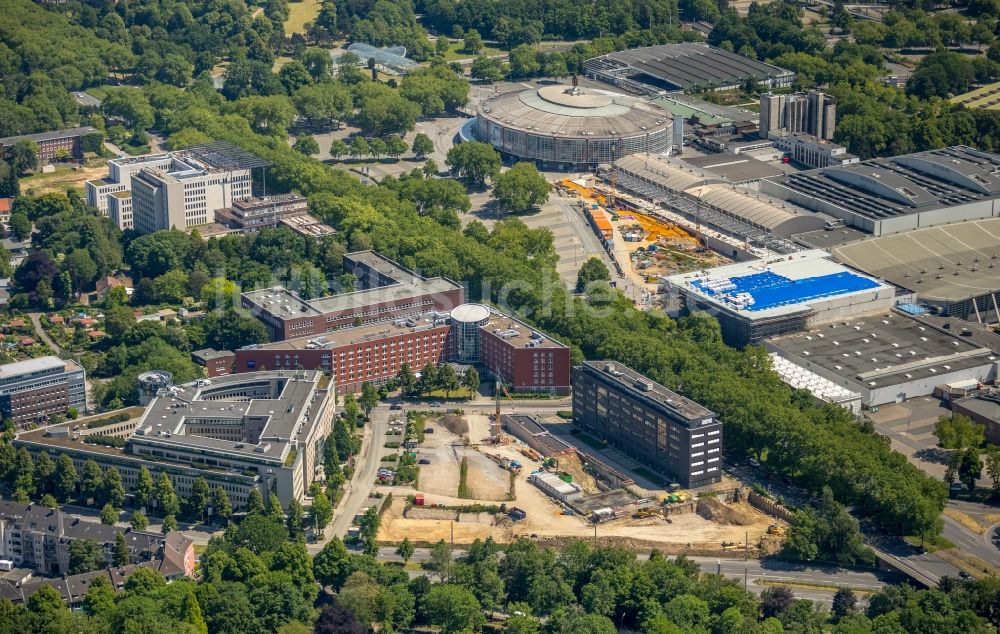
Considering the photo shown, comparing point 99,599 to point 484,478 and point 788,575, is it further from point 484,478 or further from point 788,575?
point 788,575

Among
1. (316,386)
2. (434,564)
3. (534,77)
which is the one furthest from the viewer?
(534,77)

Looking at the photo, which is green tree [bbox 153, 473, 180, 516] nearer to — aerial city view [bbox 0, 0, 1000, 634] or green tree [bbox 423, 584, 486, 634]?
aerial city view [bbox 0, 0, 1000, 634]

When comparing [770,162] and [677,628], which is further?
[770,162]

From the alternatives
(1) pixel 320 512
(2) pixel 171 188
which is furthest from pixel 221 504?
(2) pixel 171 188

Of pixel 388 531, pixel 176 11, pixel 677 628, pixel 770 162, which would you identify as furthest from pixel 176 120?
pixel 677 628

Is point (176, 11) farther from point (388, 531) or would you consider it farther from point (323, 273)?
point (388, 531)

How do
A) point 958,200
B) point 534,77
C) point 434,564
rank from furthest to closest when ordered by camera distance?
point 534,77
point 958,200
point 434,564
